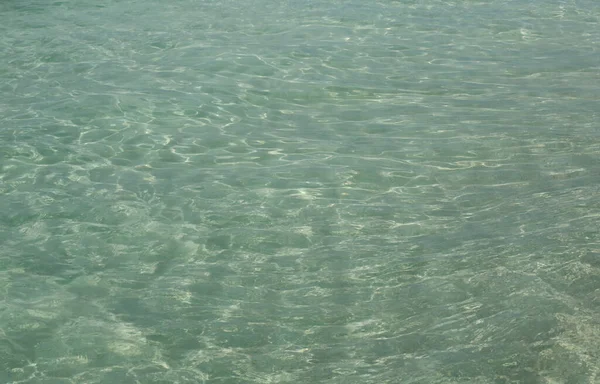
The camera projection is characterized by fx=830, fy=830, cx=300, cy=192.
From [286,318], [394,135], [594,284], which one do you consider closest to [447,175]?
[394,135]

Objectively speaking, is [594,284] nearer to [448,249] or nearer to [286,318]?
[448,249]

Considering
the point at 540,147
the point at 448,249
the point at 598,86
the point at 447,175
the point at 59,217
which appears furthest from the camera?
the point at 598,86

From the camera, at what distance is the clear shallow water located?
4.38 m

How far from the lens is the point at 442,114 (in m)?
7.63

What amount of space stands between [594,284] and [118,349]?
2697mm

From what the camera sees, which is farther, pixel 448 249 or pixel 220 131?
pixel 220 131

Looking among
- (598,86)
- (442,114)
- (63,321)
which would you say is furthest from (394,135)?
(63,321)

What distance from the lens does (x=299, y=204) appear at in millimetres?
6016

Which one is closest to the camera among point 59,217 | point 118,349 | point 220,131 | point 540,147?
point 118,349

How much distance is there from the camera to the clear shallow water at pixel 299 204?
14.4 ft

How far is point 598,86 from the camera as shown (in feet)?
27.5

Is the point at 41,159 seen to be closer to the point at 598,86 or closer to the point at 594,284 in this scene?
the point at 594,284

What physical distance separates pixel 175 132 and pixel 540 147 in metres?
3.13

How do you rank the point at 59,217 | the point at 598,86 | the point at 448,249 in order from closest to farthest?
the point at 448,249, the point at 59,217, the point at 598,86
